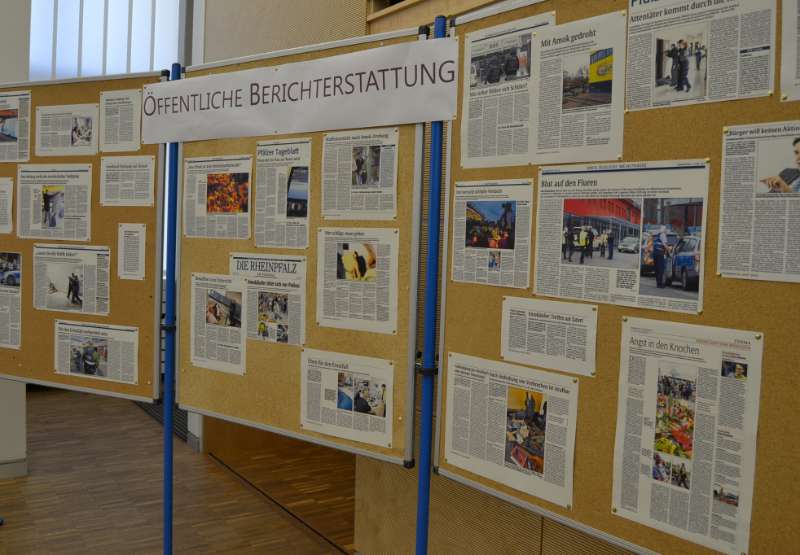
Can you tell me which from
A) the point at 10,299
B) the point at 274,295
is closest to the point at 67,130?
the point at 10,299

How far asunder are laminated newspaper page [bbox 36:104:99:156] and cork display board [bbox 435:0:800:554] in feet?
5.00

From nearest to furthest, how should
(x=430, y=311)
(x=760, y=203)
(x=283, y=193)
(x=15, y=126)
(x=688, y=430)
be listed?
(x=760, y=203)
(x=688, y=430)
(x=430, y=311)
(x=283, y=193)
(x=15, y=126)

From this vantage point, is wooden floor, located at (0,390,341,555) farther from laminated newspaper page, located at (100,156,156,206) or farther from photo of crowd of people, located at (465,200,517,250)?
photo of crowd of people, located at (465,200,517,250)

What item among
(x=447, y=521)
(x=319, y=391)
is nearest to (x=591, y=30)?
(x=319, y=391)

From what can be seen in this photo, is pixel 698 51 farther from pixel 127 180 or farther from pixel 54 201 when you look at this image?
pixel 54 201

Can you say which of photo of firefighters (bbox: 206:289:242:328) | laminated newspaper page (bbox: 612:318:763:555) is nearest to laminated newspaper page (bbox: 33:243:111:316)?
photo of firefighters (bbox: 206:289:242:328)

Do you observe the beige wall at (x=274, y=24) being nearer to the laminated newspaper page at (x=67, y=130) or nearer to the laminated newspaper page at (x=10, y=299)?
the laminated newspaper page at (x=67, y=130)

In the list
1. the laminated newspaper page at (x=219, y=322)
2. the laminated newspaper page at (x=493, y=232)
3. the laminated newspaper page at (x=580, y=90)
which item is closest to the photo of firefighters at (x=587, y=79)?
the laminated newspaper page at (x=580, y=90)

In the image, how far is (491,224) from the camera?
1752 mm

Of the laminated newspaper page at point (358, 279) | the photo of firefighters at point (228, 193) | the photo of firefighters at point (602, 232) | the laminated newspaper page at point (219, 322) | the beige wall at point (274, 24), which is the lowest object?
the laminated newspaper page at point (219, 322)

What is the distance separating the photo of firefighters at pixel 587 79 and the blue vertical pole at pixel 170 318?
4.73ft

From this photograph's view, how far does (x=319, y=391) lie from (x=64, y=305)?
1208 millimetres

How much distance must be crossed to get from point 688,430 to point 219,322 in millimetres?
1530

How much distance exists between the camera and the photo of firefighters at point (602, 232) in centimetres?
147
